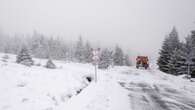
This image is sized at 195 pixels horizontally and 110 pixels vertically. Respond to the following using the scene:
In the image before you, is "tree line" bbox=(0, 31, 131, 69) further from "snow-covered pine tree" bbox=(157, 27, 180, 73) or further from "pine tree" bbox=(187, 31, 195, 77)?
"pine tree" bbox=(187, 31, 195, 77)

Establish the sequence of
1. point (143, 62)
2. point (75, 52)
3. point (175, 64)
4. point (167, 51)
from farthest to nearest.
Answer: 1. point (75, 52)
2. point (167, 51)
3. point (175, 64)
4. point (143, 62)

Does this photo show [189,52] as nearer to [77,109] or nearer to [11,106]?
[77,109]

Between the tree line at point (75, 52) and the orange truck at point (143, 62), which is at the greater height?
the tree line at point (75, 52)

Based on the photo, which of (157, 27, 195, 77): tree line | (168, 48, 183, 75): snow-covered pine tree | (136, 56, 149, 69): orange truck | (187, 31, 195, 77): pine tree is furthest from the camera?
(168, 48, 183, 75): snow-covered pine tree

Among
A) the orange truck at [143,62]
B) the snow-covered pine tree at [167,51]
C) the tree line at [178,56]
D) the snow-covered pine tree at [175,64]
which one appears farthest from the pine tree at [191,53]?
the orange truck at [143,62]

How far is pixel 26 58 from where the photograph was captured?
29.7m

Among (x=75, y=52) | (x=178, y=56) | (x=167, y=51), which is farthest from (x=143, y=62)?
(x=75, y=52)

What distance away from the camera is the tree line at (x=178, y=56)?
82.3 feet

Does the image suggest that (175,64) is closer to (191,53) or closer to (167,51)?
(167,51)

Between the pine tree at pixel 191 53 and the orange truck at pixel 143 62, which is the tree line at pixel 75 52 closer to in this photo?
the orange truck at pixel 143 62

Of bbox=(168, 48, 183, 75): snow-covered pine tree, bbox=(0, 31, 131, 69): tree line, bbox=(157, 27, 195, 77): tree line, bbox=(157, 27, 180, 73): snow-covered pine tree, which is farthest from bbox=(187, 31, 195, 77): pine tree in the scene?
bbox=(0, 31, 131, 69): tree line

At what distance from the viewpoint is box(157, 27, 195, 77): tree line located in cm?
2508

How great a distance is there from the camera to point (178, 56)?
28.7m

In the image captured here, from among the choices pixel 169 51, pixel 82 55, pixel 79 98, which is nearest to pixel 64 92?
pixel 79 98
